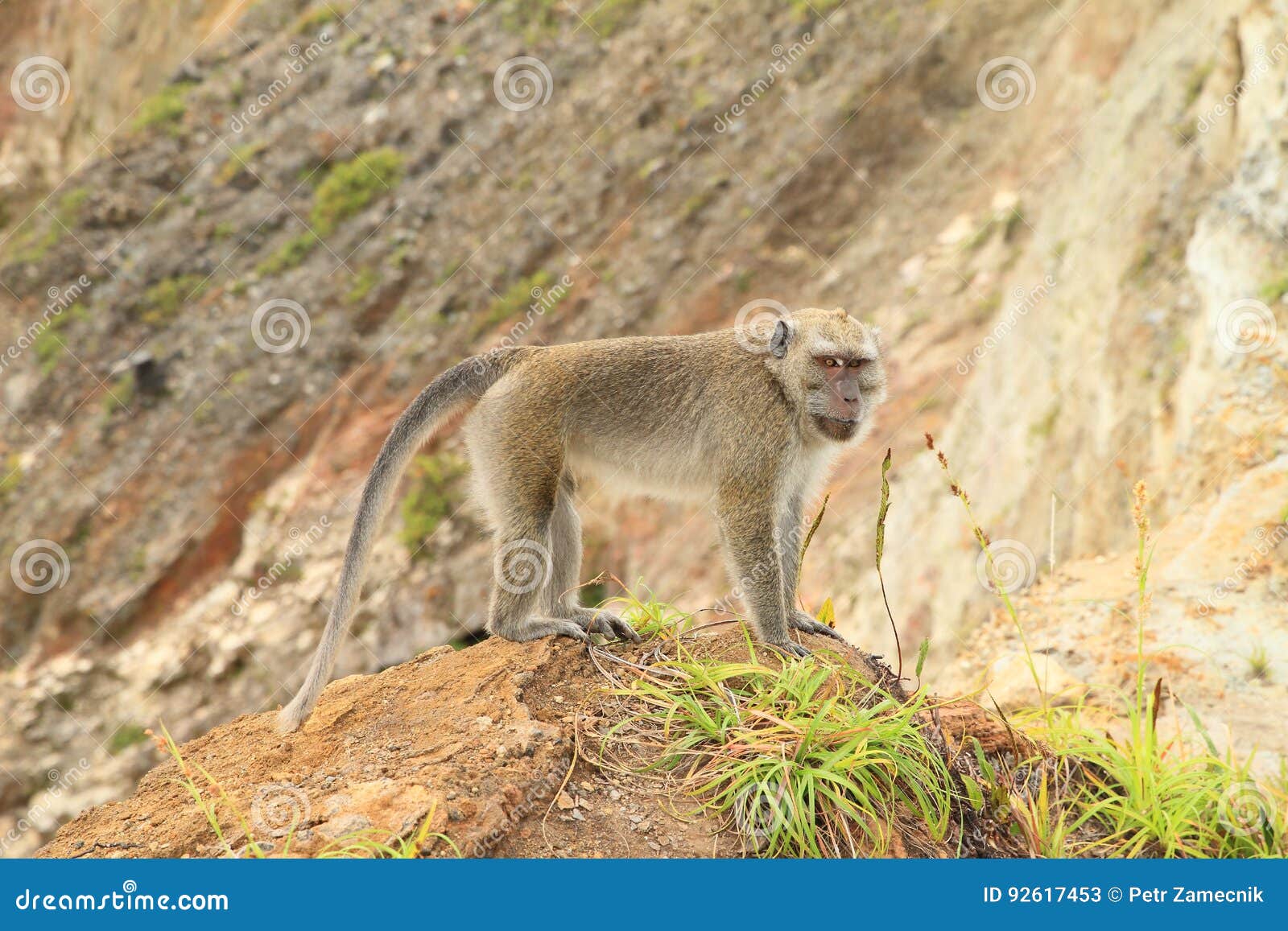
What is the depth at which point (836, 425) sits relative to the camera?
20.9 ft

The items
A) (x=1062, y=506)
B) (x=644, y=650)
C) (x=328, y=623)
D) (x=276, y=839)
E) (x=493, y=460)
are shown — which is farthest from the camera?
(x=1062, y=506)

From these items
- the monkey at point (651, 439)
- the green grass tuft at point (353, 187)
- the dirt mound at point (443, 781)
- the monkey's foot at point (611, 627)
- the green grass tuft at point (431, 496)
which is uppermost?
the green grass tuft at point (353, 187)

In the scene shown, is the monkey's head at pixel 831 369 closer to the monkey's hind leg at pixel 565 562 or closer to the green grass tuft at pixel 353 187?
the monkey's hind leg at pixel 565 562

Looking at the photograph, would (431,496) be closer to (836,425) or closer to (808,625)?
(808,625)

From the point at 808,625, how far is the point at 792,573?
1.08 feet

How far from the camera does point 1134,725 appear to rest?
209 inches

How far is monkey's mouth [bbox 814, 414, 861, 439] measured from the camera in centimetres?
633

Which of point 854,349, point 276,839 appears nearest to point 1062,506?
point 854,349

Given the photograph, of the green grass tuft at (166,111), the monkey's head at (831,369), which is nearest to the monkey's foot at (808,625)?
the monkey's head at (831,369)

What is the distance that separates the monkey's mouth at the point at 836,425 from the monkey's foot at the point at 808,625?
3.65 ft

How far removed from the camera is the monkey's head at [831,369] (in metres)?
6.27

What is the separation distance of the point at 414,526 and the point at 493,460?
395 inches

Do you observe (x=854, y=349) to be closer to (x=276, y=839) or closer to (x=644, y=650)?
(x=644, y=650)

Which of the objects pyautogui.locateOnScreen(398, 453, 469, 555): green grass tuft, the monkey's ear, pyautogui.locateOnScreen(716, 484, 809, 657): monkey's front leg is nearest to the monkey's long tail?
the monkey's ear
